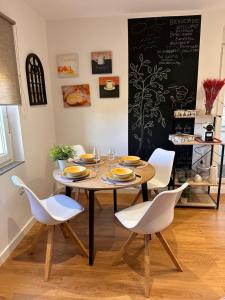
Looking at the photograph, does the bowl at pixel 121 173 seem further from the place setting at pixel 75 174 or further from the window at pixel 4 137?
the window at pixel 4 137

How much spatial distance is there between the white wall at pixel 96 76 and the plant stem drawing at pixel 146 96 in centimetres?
13

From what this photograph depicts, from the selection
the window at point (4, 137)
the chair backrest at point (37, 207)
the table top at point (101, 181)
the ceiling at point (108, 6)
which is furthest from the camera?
the ceiling at point (108, 6)

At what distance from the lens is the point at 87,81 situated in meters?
2.99

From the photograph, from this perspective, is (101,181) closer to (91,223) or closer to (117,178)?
(117,178)

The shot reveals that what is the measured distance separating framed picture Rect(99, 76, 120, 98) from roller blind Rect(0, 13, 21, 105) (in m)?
1.13

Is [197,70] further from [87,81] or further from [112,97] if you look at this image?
[87,81]

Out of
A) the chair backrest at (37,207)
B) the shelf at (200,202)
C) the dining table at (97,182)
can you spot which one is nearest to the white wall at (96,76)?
the dining table at (97,182)

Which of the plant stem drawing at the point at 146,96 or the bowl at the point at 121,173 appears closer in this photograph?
the bowl at the point at 121,173

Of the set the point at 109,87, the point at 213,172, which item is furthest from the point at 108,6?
the point at 213,172

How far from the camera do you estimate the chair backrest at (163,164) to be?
250 cm

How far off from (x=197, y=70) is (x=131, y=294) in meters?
2.58

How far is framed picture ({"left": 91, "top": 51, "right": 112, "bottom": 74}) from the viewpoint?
288 centimetres

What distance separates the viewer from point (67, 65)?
296 centimetres

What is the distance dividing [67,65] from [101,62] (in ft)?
1.51
